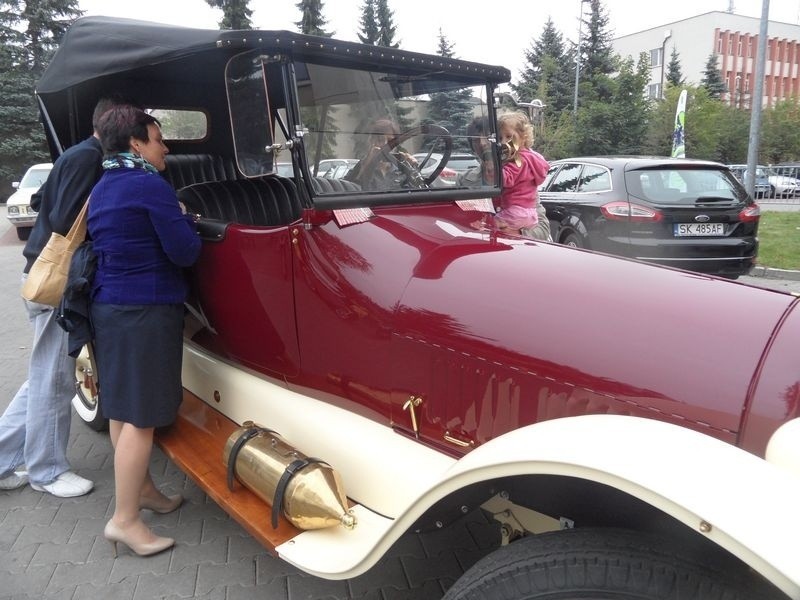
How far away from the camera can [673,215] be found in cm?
641

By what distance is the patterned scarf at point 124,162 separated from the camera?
7.71ft

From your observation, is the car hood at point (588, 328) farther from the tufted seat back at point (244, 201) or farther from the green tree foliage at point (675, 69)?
the green tree foliage at point (675, 69)

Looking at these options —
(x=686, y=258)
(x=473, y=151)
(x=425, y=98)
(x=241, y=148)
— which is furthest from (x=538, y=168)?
(x=686, y=258)

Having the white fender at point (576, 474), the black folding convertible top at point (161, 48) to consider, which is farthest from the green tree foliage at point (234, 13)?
the white fender at point (576, 474)

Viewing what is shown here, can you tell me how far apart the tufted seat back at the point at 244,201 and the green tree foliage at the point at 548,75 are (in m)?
26.4

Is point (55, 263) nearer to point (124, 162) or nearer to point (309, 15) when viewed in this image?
point (124, 162)

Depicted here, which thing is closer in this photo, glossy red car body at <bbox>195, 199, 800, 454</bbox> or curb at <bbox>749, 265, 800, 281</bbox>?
glossy red car body at <bbox>195, 199, 800, 454</bbox>

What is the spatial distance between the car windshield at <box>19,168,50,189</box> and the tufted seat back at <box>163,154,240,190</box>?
12.2m

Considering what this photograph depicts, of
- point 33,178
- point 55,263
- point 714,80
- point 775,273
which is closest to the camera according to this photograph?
point 55,263

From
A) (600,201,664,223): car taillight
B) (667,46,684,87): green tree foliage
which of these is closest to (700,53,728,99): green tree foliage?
(667,46,684,87): green tree foliage

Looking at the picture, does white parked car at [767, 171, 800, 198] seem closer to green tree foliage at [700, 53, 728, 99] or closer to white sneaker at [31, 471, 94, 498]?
white sneaker at [31, 471, 94, 498]

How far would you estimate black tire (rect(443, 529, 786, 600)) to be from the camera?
1233mm

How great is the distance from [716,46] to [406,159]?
55971mm

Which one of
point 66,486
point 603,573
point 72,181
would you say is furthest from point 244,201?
point 603,573
